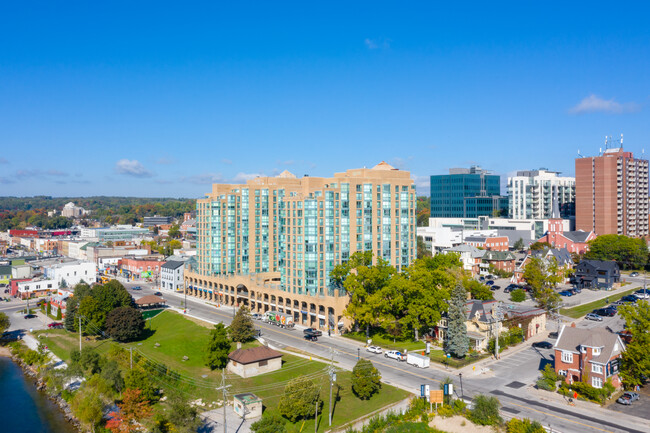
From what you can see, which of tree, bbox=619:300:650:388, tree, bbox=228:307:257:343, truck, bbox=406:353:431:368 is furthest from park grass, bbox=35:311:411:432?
tree, bbox=619:300:650:388

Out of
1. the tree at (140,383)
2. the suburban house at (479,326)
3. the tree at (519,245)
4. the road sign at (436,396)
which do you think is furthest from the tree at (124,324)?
the tree at (519,245)

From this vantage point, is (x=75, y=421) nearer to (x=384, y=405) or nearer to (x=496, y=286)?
(x=384, y=405)

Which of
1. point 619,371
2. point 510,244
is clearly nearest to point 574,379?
point 619,371

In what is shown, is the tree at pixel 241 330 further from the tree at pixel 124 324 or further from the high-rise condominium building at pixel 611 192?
the high-rise condominium building at pixel 611 192

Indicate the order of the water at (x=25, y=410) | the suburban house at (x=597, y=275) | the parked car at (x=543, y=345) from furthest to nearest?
the suburban house at (x=597, y=275) < the parked car at (x=543, y=345) < the water at (x=25, y=410)

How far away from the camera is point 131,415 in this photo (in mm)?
56375

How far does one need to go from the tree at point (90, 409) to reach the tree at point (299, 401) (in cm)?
2233

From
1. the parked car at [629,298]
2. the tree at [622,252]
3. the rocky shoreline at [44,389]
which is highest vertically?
the tree at [622,252]

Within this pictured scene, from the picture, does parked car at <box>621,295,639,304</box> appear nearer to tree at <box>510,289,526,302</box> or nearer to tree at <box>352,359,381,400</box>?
tree at <box>510,289,526,302</box>

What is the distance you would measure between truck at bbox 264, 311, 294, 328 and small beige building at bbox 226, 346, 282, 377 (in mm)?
22469

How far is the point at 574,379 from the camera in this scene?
2448 inches

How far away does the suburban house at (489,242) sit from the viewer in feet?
521

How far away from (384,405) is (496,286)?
256 feet

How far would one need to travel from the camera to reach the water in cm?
6286
